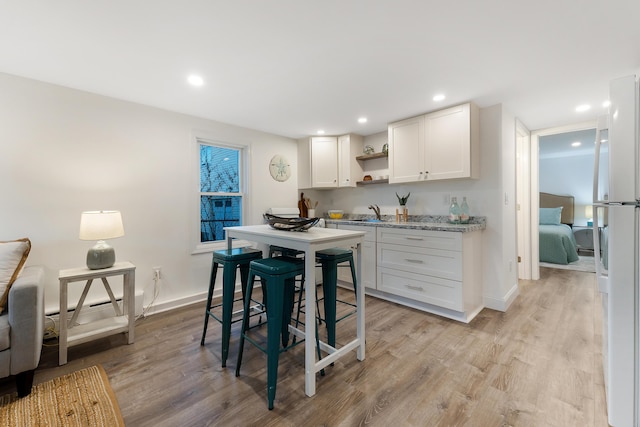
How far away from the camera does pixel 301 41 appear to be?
1.75 metres

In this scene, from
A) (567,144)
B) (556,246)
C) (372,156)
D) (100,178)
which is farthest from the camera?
(567,144)

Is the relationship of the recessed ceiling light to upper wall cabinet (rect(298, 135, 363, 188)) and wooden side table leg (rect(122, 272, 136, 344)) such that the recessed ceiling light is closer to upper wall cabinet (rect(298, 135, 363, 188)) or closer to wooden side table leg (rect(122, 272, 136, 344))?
wooden side table leg (rect(122, 272, 136, 344))

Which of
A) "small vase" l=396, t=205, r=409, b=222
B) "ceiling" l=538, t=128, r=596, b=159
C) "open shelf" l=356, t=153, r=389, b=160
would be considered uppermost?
"ceiling" l=538, t=128, r=596, b=159

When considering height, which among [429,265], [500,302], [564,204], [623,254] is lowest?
[500,302]

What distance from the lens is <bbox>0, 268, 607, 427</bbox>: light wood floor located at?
1454 mm

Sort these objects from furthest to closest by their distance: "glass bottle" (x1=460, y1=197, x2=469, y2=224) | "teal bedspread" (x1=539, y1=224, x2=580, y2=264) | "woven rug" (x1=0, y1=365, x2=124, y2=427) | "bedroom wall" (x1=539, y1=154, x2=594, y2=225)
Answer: "bedroom wall" (x1=539, y1=154, x2=594, y2=225) < "teal bedspread" (x1=539, y1=224, x2=580, y2=264) < "glass bottle" (x1=460, y1=197, x2=469, y2=224) < "woven rug" (x1=0, y1=365, x2=124, y2=427)

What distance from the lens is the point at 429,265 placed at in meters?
2.78

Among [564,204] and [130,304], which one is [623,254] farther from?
[564,204]

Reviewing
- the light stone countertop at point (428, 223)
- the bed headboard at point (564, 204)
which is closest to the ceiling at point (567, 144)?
the bed headboard at point (564, 204)

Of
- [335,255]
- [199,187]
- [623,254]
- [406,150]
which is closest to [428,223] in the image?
[406,150]

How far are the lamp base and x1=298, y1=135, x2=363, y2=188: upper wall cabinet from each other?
8.51 feet

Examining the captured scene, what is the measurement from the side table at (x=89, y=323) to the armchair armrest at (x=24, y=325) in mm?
344

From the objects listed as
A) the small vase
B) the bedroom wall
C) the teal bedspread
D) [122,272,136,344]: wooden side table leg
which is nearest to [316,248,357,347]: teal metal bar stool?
[122,272,136,344]: wooden side table leg

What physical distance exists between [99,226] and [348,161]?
297cm
